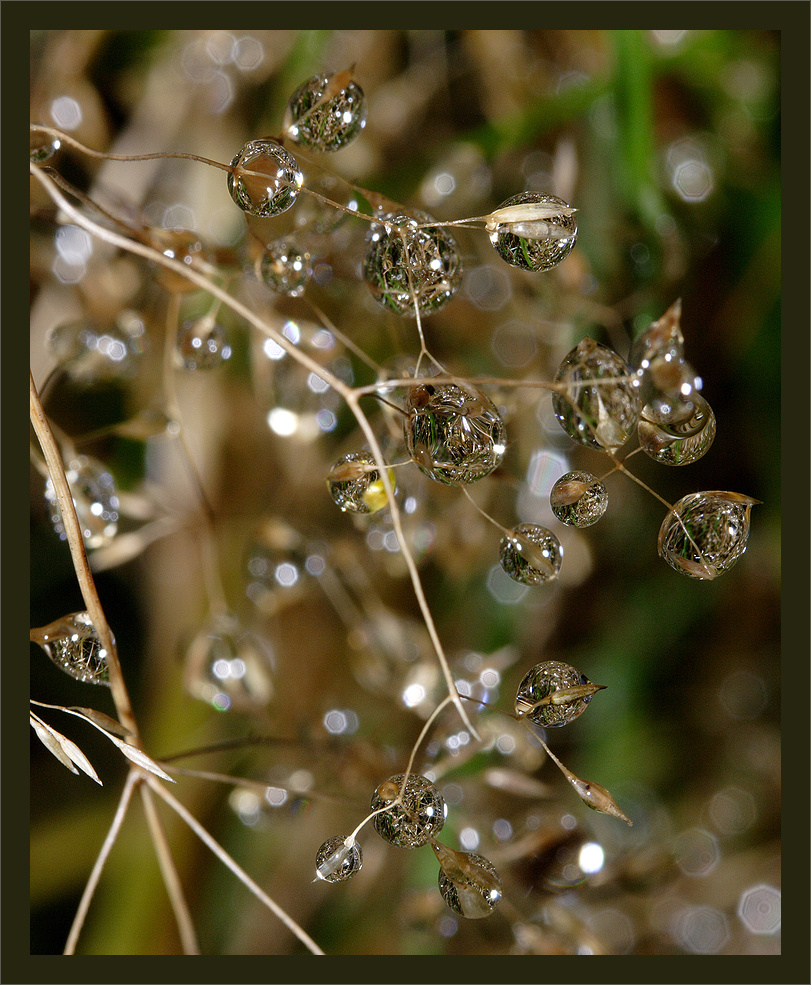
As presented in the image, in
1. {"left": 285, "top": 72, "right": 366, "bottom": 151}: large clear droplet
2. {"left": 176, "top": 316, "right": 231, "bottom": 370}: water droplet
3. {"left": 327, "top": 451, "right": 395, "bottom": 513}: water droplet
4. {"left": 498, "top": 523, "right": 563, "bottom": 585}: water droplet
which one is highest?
{"left": 285, "top": 72, "right": 366, "bottom": 151}: large clear droplet

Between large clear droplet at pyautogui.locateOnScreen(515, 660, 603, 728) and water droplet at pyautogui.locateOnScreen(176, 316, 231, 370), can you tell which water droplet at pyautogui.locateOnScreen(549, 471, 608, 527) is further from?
water droplet at pyautogui.locateOnScreen(176, 316, 231, 370)

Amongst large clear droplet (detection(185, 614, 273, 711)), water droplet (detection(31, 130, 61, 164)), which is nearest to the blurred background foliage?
large clear droplet (detection(185, 614, 273, 711))

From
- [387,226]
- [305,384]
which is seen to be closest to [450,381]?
[387,226]

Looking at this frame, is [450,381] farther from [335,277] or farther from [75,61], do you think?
[75,61]

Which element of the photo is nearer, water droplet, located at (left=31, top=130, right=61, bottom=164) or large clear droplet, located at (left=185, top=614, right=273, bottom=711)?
water droplet, located at (left=31, top=130, right=61, bottom=164)

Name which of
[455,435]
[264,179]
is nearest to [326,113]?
[264,179]

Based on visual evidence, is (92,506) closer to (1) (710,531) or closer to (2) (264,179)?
(2) (264,179)
